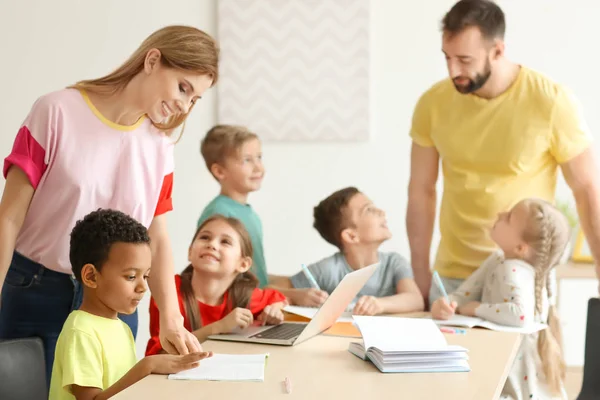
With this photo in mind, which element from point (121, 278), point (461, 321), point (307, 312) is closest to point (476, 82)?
point (461, 321)

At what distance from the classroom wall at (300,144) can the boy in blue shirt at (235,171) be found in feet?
4.17

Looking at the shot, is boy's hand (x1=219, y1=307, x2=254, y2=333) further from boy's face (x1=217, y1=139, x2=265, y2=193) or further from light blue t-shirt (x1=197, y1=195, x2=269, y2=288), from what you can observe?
boy's face (x1=217, y1=139, x2=265, y2=193)

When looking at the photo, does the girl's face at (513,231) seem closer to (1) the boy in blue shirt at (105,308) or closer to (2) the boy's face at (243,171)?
(2) the boy's face at (243,171)

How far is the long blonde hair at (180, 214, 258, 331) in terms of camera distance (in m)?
2.45

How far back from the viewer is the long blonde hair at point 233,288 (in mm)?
2447

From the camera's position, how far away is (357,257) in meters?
2.90

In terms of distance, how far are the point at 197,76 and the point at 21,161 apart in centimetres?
42

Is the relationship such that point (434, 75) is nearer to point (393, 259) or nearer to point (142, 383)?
point (393, 259)

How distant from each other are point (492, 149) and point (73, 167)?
134 cm

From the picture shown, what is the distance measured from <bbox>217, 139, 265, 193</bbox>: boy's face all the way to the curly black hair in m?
1.26

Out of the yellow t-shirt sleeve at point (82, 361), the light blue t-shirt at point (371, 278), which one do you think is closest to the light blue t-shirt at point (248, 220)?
the light blue t-shirt at point (371, 278)

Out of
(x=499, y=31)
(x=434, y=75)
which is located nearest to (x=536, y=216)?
(x=499, y=31)

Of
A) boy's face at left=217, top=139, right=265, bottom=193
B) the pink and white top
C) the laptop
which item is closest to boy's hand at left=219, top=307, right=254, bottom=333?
the laptop

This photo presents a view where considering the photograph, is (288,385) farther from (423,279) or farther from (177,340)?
(423,279)
